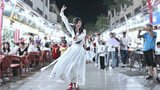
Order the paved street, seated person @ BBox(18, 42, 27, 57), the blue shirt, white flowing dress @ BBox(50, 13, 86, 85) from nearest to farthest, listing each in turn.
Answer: white flowing dress @ BBox(50, 13, 86, 85)
the paved street
the blue shirt
seated person @ BBox(18, 42, 27, 57)

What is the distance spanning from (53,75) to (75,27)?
1301 mm

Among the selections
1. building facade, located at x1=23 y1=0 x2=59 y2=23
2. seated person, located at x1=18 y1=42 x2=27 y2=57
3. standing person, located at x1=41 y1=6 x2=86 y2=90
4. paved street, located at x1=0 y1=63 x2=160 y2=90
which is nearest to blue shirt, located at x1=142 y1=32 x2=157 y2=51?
paved street, located at x1=0 y1=63 x2=160 y2=90

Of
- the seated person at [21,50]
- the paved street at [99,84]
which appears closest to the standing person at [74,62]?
the paved street at [99,84]

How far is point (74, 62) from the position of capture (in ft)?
14.5

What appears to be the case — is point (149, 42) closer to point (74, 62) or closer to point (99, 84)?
point (99, 84)

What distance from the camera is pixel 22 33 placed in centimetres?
1472

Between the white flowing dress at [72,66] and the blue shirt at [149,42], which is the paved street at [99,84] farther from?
the blue shirt at [149,42]

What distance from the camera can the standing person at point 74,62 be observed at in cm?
434

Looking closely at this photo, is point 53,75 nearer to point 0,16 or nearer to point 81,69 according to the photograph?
point 81,69

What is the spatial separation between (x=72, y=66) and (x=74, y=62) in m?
0.11

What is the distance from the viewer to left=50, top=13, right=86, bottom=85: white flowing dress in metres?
4.34

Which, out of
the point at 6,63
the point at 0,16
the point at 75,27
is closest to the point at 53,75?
the point at 75,27

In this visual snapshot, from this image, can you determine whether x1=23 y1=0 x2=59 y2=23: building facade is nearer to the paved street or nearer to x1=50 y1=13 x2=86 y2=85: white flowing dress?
the paved street

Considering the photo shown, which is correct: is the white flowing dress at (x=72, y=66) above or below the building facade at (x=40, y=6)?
below
